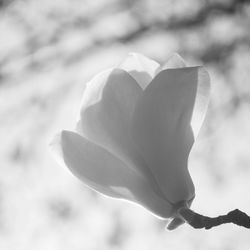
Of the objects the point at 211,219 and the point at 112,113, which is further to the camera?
the point at 112,113

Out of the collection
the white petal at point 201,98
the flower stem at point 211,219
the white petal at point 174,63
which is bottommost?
the flower stem at point 211,219

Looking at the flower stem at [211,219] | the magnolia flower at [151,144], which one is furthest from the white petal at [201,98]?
the flower stem at [211,219]

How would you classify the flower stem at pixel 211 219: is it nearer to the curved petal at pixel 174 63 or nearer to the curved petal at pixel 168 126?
the curved petal at pixel 168 126

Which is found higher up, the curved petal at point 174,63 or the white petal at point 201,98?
the curved petal at point 174,63

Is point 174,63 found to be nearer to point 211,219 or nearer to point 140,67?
point 140,67

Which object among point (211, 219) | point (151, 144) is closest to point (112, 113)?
point (151, 144)

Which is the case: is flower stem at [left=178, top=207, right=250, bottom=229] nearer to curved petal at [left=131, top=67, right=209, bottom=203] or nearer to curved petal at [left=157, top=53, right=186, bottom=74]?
curved petal at [left=131, top=67, right=209, bottom=203]
